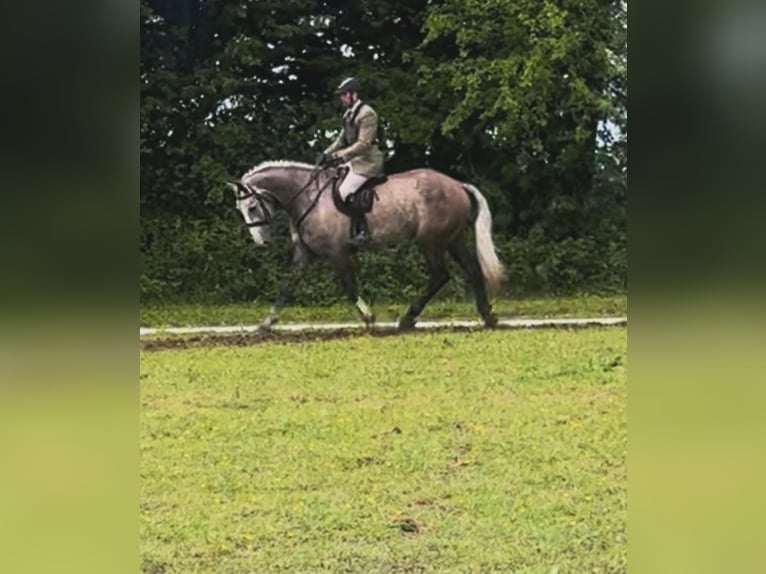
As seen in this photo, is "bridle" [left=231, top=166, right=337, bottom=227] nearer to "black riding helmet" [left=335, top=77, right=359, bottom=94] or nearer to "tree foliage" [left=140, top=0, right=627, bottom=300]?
"tree foliage" [left=140, top=0, right=627, bottom=300]

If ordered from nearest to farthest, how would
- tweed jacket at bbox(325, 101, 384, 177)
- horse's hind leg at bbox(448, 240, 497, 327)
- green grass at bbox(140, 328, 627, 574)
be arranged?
green grass at bbox(140, 328, 627, 574), tweed jacket at bbox(325, 101, 384, 177), horse's hind leg at bbox(448, 240, 497, 327)

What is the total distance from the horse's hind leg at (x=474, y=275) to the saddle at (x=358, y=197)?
452 millimetres

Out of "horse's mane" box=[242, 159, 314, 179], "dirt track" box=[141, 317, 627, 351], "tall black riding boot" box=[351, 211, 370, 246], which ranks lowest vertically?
"dirt track" box=[141, 317, 627, 351]

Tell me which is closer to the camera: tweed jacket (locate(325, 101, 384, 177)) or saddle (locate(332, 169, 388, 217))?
tweed jacket (locate(325, 101, 384, 177))

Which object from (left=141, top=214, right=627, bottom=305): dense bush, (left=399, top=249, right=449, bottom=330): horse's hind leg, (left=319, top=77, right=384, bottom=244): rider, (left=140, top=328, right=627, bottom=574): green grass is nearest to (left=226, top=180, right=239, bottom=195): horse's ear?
(left=141, top=214, right=627, bottom=305): dense bush

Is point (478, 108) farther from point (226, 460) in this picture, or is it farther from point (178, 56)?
point (226, 460)

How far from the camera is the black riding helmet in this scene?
173 inches

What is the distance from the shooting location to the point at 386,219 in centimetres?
459

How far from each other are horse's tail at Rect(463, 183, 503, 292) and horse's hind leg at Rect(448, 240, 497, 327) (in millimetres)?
30

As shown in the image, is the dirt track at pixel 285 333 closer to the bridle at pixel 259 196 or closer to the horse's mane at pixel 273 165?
the bridle at pixel 259 196
